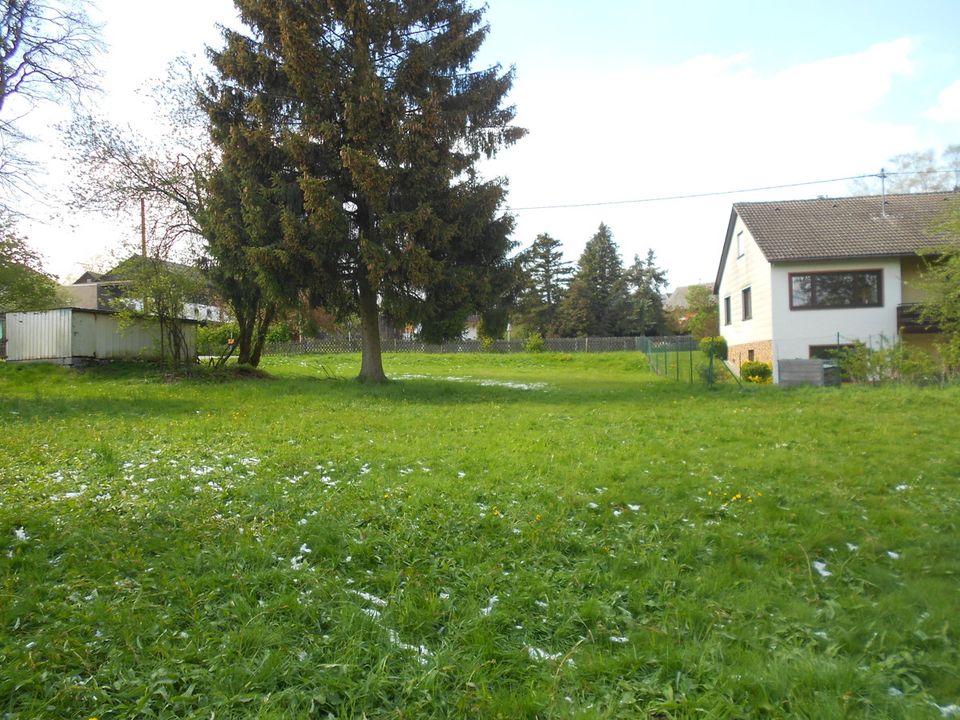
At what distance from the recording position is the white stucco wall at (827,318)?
20219mm

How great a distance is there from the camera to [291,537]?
13.5 ft

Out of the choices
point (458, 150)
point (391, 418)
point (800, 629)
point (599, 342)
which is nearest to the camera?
point (800, 629)

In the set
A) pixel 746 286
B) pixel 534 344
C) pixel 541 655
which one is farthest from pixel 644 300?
pixel 541 655

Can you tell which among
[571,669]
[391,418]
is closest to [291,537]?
[571,669]

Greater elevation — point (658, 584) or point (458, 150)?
point (458, 150)

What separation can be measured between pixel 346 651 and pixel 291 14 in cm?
1530

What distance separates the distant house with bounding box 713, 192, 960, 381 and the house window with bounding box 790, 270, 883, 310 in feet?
0.10

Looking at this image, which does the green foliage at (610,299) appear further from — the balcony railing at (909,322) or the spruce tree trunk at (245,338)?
the spruce tree trunk at (245,338)

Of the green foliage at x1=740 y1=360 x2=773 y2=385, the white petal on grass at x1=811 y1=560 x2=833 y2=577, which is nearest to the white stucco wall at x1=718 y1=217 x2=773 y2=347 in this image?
the green foliage at x1=740 y1=360 x2=773 y2=385

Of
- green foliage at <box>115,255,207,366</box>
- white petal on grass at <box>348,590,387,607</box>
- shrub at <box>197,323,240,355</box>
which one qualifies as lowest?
white petal on grass at <box>348,590,387,607</box>

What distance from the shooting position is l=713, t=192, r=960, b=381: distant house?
2014cm

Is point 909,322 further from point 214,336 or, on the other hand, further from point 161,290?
point 214,336

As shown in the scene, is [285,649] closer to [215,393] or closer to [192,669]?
[192,669]

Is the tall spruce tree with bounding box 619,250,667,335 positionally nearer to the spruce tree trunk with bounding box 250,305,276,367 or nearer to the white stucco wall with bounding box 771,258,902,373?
the white stucco wall with bounding box 771,258,902,373
